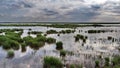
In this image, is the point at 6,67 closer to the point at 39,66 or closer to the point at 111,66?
the point at 39,66

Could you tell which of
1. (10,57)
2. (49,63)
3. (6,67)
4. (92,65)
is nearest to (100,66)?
(92,65)

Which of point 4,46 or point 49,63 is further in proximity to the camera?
point 4,46

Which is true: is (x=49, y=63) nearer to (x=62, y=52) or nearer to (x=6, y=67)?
(x=6, y=67)

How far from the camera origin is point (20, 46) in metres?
29.7

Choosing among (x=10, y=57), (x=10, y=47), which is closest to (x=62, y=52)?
(x=10, y=57)

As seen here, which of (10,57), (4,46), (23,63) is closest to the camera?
(23,63)

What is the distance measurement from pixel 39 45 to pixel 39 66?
13770 millimetres

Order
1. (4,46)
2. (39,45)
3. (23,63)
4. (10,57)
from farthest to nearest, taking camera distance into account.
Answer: (39,45) < (4,46) < (10,57) < (23,63)

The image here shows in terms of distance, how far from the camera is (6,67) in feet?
54.6

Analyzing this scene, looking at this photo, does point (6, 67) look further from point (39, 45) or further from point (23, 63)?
point (39, 45)

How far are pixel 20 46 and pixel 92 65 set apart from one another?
1448 cm

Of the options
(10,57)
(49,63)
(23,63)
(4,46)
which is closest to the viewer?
(49,63)

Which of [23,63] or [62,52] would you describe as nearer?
[23,63]

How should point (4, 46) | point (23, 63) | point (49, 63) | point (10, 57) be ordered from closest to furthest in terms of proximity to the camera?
point (49, 63)
point (23, 63)
point (10, 57)
point (4, 46)
